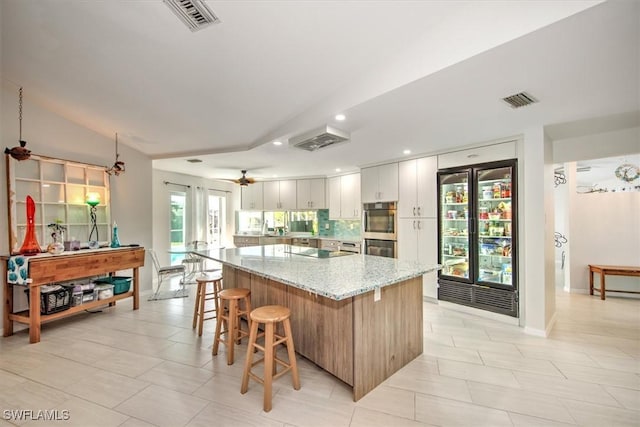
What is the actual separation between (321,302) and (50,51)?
3214 mm

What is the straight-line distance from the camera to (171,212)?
5953 mm

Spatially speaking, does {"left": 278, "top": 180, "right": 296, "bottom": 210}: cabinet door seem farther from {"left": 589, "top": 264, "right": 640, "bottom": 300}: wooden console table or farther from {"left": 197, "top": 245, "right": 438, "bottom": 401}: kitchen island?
{"left": 589, "top": 264, "right": 640, "bottom": 300}: wooden console table

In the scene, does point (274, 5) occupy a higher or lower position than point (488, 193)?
higher

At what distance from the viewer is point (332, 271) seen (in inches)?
90.2

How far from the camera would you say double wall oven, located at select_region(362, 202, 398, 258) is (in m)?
4.67

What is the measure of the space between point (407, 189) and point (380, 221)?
791 millimetres

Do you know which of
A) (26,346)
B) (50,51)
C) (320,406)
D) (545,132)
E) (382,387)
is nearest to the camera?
(320,406)

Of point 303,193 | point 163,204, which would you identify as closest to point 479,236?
point 303,193

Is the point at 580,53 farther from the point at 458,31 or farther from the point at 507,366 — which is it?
the point at 507,366

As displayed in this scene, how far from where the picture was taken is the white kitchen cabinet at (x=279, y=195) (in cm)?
672

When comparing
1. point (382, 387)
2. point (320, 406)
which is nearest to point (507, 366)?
point (382, 387)

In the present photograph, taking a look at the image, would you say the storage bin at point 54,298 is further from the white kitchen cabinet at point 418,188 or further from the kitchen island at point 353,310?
the white kitchen cabinet at point 418,188

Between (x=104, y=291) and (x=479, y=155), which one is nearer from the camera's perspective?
(x=479, y=155)

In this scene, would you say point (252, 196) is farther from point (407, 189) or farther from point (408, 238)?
point (408, 238)
